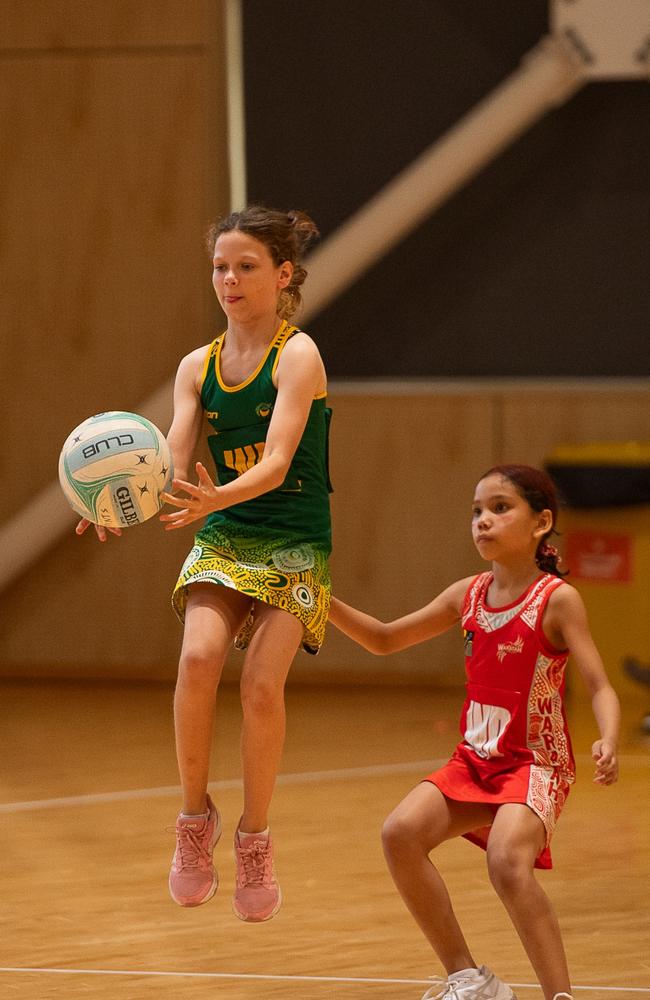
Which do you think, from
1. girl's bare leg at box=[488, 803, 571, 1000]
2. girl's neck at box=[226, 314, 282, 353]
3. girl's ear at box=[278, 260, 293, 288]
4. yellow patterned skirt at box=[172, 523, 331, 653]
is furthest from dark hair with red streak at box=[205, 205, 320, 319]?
girl's bare leg at box=[488, 803, 571, 1000]

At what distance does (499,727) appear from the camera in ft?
11.8

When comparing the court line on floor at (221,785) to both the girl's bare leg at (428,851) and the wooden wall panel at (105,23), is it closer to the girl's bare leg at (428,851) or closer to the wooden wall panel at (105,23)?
the girl's bare leg at (428,851)

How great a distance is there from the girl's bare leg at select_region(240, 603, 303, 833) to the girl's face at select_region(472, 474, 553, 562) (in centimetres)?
49

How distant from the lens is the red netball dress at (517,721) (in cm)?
355

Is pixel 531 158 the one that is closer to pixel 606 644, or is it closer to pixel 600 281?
pixel 600 281

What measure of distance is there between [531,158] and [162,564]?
2.90 m

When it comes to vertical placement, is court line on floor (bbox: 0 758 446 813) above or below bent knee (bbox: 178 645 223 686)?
below

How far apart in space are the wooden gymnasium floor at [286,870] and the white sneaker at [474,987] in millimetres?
348

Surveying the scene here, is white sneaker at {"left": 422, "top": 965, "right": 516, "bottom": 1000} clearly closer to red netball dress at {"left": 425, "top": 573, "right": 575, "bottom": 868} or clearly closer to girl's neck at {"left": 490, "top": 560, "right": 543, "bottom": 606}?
red netball dress at {"left": 425, "top": 573, "right": 575, "bottom": 868}

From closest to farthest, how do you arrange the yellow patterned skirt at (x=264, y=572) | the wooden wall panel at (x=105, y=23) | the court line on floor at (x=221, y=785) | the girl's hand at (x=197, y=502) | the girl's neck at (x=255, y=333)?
the girl's hand at (x=197, y=502)
the yellow patterned skirt at (x=264, y=572)
the girl's neck at (x=255, y=333)
the court line on floor at (x=221, y=785)
the wooden wall panel at (x=105, y=23)

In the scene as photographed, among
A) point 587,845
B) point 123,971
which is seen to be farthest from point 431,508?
point 123,971

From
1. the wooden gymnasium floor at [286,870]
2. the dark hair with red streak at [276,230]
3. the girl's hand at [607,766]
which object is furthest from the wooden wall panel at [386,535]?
the girl's hand at [607,766]

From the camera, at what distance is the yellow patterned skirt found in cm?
351

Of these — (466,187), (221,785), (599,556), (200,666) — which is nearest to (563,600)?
(200,666)
